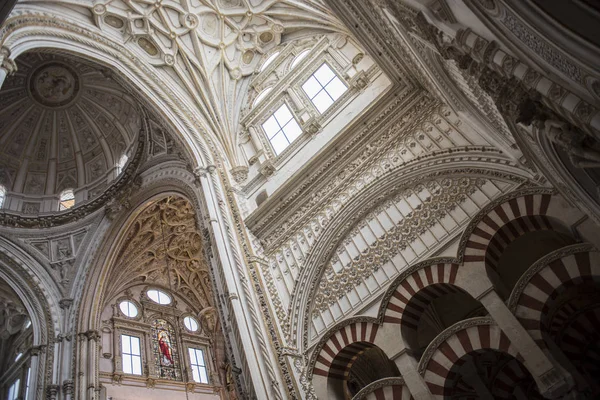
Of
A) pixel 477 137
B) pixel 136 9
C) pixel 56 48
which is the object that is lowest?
pixel 477 137

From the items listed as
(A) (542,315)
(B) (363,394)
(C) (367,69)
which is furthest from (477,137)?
(B) (363,394)

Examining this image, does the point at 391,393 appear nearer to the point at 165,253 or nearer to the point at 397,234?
the point at 397,234

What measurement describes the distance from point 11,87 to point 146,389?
10350 millimetres

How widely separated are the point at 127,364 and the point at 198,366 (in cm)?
263

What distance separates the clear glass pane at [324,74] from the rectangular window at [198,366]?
1065cm

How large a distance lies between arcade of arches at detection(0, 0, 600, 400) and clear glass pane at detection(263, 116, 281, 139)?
218 mm

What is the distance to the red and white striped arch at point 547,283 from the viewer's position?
6387 mm

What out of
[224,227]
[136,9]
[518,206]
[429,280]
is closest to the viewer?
[518,206]

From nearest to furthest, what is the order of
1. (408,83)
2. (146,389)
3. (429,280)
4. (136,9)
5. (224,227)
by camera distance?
(429,280) < (408,83) < (224,227) < (136,9) < (146,389)

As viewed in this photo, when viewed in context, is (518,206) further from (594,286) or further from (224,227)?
(224,227)

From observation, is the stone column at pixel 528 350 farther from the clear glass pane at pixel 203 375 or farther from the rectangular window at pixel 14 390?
the rectangular window at pixel 14 390

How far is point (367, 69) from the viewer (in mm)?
10672

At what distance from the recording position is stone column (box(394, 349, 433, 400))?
23.2 feet

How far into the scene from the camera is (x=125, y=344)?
15.2m
